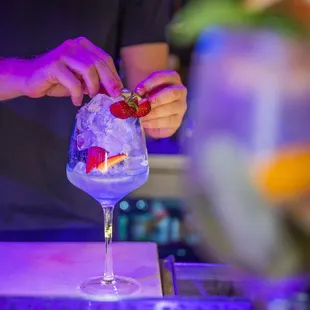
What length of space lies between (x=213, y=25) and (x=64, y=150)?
3.72 ft

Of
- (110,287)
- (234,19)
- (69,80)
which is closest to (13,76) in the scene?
(69,80)

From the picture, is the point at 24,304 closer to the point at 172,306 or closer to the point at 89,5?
the point at 172,306

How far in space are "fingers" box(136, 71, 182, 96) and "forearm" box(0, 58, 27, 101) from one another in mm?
242

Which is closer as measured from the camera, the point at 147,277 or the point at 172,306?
the point at 172,306

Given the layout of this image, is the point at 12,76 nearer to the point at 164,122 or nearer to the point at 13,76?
the point at 13,76

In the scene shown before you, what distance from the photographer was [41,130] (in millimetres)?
1356

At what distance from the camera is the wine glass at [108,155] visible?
0.79 meters

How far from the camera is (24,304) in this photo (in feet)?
2.20

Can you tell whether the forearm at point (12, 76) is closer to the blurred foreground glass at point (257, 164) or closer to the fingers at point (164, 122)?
the fingers at point (164, 122)

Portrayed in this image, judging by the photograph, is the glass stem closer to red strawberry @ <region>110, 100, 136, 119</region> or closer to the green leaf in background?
red strawberry @ <region>110, 100, 136, 119</region>

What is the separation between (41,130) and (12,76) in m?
0.30

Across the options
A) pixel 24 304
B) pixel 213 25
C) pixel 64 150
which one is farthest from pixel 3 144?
pixel 213 25

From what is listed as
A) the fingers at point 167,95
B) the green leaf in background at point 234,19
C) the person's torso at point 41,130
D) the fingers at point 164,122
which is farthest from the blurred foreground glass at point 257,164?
the person's torso at point 41,130

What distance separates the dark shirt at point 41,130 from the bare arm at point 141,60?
61 millimetres
